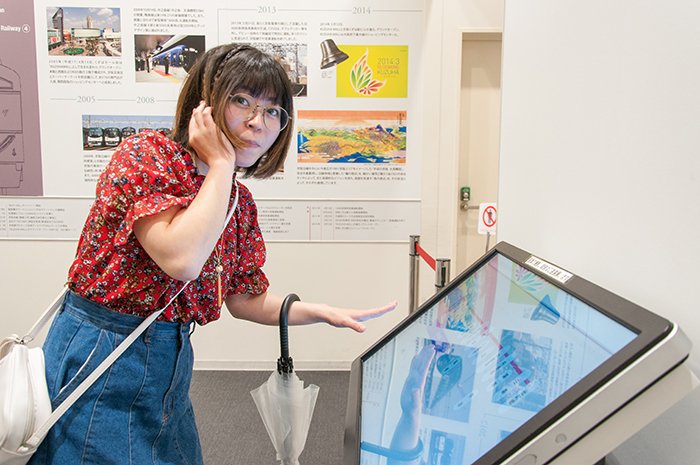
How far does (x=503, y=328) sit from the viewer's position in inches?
25.8

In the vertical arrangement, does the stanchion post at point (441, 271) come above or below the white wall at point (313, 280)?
above

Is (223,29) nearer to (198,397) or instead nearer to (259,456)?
(198,397)

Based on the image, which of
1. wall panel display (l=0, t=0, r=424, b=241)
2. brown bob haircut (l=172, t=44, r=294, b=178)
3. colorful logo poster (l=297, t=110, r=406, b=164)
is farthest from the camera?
colorful logo poster (l=297, t=110, r=406, b=164)

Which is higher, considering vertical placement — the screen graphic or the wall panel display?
the wall panel display

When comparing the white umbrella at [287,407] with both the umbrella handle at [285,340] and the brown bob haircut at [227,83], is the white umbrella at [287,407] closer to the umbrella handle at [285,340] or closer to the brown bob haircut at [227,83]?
the umbrella handle at [285,340]

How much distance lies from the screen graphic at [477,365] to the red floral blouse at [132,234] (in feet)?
1.36

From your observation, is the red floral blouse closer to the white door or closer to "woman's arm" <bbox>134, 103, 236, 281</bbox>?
"woman's arm" <bbox>134, 103, 236, 281</bbox>

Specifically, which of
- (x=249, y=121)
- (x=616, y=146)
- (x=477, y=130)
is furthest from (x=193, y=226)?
(x=477, y=130)

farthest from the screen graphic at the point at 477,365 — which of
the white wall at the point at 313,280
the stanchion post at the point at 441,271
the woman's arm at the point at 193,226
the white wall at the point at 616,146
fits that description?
the white wall at the point at 313,280

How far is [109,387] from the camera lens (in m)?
0.92

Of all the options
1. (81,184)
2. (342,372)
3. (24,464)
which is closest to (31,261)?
(81,184)

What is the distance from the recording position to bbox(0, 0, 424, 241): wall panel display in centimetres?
326

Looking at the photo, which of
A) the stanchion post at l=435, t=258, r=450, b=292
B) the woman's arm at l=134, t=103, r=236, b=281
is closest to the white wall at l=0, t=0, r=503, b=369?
the stanchion post at l=435, t=258, r=450, b=292

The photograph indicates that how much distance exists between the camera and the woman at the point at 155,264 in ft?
2.87
